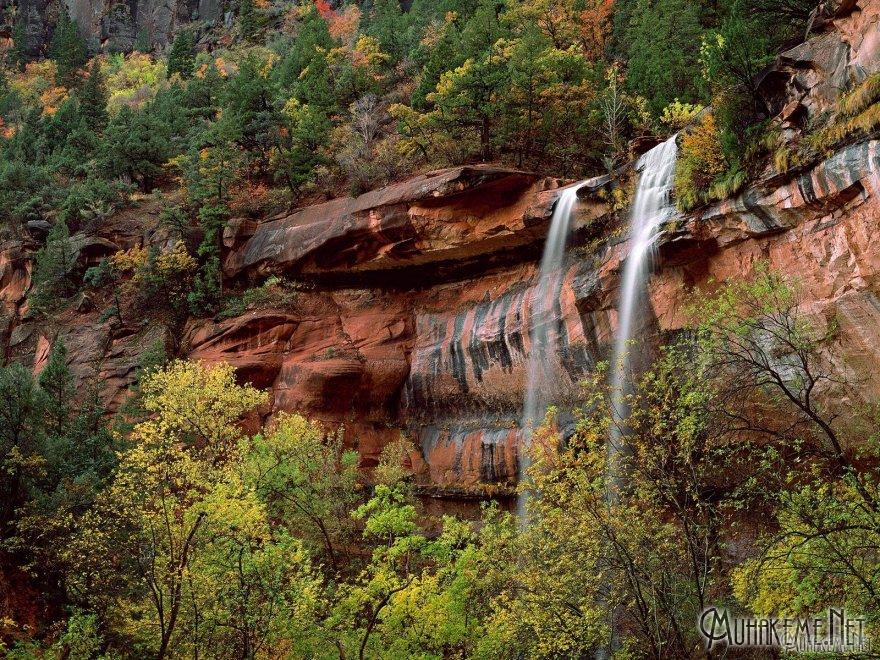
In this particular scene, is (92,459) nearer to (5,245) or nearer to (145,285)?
(145,285)

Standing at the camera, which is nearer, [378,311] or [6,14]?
[378,311]

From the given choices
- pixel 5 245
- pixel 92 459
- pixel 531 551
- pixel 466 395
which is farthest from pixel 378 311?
pixel 5 245

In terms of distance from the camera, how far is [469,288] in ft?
107

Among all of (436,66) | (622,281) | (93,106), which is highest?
(93,106)

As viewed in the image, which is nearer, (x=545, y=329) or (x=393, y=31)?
(x=545, y=329)

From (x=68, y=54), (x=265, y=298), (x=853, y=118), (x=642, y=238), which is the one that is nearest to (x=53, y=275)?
(x=265, y=298)

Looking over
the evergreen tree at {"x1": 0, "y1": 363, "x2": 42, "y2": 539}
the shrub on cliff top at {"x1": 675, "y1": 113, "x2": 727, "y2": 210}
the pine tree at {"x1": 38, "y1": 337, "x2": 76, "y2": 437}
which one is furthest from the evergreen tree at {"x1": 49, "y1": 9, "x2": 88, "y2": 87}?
the shrub on cliff top at {"x1": 675, "y1": 113, "x2": 727, "y2": 210}

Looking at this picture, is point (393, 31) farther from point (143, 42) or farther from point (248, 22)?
A: point (143, 42)

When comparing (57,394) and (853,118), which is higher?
(853,118)

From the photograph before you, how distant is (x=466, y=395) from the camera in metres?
30.7

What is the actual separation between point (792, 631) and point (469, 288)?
73.4ft

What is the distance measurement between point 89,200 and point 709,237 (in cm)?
3629

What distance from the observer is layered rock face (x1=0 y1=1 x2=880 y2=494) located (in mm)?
19328

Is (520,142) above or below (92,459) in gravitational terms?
above
